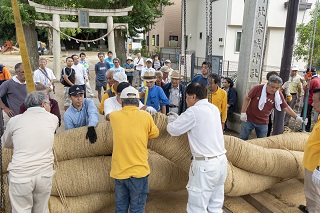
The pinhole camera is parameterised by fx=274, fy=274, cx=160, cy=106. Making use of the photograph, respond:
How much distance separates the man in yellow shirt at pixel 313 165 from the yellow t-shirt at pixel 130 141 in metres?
1.66

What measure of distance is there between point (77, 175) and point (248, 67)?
4339 mm

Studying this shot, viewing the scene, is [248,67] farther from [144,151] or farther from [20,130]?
[20,130]

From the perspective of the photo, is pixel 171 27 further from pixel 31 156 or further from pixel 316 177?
pixel 31 156

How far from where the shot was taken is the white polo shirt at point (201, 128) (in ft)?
7.98

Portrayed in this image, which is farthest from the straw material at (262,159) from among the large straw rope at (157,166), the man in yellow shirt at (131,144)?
the man in yellow shirt at (131,144)

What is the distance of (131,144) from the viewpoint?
239 centimetres

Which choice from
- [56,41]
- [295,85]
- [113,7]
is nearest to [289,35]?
[295,85]

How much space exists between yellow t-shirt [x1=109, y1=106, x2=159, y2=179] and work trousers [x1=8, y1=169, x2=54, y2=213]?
23.3 inches

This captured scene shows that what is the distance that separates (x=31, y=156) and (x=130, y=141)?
809 mm

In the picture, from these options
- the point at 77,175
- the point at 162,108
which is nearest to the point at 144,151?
the point at 77,175

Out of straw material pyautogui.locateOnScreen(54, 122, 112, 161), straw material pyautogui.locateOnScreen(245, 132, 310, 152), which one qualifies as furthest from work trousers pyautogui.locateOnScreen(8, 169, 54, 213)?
straw material pyautogui.locateOnScreen(245, 132, 310, 152)

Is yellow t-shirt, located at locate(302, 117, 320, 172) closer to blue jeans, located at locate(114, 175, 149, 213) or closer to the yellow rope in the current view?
blue jeans, located at locate(114, 175, 149, 213)

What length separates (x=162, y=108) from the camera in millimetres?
4512

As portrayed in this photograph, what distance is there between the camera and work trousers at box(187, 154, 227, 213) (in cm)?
248
